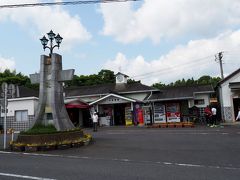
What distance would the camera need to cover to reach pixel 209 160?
29.1 feet

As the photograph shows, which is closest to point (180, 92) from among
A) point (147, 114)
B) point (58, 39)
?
point (147, 114)

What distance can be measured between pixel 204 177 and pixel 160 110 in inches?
850

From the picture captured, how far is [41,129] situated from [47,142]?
3.92 ft

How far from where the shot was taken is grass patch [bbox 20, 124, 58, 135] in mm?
13547

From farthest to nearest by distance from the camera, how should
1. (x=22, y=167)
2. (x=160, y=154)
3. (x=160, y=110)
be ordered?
1. (x=160, y=110)
2. (x=160, y=154)
3. (x=22, y=167)

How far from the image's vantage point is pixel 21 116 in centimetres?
2739

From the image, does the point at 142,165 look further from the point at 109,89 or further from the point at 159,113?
the point at 109,89

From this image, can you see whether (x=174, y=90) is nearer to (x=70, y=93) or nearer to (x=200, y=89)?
(x=200, y=89)

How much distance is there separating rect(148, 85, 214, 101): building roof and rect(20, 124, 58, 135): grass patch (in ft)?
47.4

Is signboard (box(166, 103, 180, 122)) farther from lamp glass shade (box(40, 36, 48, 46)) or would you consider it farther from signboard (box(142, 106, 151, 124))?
lamp glass shade (box(40, 36, 48, 46))

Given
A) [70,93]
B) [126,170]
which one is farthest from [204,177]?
[70,93]

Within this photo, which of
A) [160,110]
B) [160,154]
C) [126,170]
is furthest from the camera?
[160,110]

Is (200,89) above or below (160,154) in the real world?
above

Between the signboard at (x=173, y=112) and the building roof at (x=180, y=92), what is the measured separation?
1049 mm
